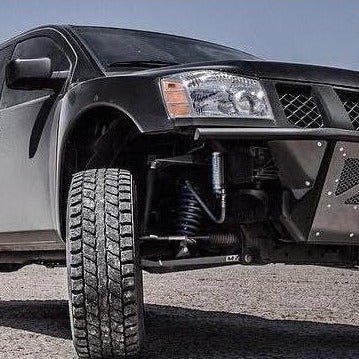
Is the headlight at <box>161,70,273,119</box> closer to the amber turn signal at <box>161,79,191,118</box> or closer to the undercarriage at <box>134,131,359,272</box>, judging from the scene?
the amber turn signal at <box>161,79,191,118</box>

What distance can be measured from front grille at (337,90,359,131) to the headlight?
40cm

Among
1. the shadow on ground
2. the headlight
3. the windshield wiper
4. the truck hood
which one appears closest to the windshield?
the windshield wiper

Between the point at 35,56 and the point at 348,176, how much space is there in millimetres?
2296

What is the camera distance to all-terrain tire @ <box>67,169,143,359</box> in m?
3.50

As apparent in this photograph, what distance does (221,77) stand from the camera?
351cm

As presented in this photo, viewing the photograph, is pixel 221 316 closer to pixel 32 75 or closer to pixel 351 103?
pixel 32 75

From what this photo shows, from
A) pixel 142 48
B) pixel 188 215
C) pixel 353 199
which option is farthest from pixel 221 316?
pixel 353 199

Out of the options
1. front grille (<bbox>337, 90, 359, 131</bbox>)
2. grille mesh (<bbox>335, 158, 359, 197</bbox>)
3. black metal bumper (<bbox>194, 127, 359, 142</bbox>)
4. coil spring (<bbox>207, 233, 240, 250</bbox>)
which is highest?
front grille (<bbox>337, 90, 359, 131</bbox>)

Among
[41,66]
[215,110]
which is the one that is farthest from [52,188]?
[215,110]

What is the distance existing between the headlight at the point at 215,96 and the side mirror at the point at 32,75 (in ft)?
3.21

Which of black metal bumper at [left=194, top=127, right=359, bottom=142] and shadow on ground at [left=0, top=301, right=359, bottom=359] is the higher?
black metal bumper at [left=194, top=127, right=359, bottom=142]

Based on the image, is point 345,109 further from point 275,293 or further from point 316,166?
point 275,293

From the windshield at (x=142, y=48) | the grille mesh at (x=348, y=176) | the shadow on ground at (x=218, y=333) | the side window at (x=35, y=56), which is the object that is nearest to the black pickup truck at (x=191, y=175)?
the grille mesh at (x=348, y=176)

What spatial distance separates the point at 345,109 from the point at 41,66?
1579 mm
